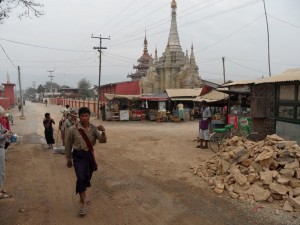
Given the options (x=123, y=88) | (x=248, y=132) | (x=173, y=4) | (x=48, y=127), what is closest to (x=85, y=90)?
(x=173, y=4)

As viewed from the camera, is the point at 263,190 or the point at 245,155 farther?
the point at 245,155

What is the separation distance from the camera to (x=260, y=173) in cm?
617

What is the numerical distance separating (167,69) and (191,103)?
11490 mm

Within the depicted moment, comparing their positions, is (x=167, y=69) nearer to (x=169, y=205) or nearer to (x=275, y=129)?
(x=275, y=129)

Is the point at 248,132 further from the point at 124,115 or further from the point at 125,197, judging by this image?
the point at 124,115

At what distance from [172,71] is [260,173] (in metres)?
32.9

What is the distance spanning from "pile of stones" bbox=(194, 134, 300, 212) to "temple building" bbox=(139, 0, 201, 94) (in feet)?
96.9

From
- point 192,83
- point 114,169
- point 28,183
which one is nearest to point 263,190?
point 114,169

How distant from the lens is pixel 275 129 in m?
10.5

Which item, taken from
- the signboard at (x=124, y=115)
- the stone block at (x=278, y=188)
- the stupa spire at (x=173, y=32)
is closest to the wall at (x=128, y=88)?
the stupa spire at (x=173, y=32)

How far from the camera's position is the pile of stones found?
18.5ft

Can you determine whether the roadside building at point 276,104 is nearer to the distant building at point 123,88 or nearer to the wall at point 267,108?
the wall at point 267,108

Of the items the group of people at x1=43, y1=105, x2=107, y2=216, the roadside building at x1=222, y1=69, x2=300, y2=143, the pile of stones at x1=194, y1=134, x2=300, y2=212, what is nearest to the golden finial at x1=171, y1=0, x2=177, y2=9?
the roadside building at x1=222, y1=69, x2=300, y2=143

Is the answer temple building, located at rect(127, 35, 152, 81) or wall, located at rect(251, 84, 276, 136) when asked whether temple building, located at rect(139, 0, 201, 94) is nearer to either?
temple building, located at rect(127, 35, 152, 81)
